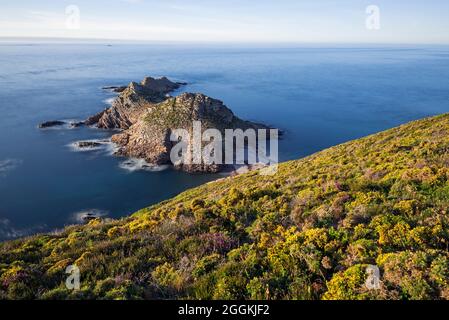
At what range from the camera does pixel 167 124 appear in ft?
238

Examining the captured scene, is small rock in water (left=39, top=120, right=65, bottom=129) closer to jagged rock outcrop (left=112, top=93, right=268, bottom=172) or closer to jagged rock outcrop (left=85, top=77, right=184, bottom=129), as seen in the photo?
jagged rock outcrop (left=85, top=77, right=184, bottom=129)

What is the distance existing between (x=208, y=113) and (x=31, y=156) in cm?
3855

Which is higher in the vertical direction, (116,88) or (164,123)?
(116,88)

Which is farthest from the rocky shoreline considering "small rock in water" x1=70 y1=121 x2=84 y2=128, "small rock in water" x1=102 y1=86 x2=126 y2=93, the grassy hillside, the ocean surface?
"small rock in water" x1=102 y1=86 x2=126 y2=93

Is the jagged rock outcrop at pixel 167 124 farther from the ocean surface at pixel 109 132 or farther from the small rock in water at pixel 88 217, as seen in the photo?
the small rock in water at pixel 88 217

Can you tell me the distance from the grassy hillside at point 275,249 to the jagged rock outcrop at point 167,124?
164 ft

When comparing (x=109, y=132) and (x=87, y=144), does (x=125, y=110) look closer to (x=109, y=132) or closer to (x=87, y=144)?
(x=109, y=132)

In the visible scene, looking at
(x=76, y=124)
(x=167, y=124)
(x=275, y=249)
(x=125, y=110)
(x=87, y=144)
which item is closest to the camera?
(x=275, y=249)

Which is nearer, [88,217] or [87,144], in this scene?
[88,217]

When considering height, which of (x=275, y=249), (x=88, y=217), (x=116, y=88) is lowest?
(x=88, y=217)

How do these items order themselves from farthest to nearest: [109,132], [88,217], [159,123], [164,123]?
1. [109,132]
2. [159,123]
3. [164,123]
4. [88,217]

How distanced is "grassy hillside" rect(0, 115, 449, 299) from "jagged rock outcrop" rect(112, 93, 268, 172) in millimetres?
49879

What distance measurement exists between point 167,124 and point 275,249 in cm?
6434

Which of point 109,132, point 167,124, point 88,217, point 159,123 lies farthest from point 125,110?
point 88,217
